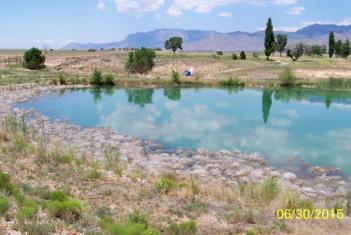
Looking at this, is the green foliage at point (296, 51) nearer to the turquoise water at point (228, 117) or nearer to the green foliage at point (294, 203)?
the turquoise water at point (228, 117)

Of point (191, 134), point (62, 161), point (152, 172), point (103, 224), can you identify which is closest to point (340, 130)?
point (191, 134)

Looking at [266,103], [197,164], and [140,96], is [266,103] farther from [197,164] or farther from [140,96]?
[197,164]

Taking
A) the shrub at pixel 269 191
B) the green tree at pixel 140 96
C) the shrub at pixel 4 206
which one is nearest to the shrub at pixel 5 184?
the shrub at pixel 4 206

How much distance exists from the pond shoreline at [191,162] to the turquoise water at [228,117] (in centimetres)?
145

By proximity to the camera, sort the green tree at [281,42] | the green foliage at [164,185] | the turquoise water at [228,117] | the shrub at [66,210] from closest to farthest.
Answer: the shrub at [66,210] < the green foliage at [164,185] < the turquoise water at [228,117] < the green tree at [281,42]

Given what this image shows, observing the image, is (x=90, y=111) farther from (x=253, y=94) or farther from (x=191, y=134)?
(x=253, y=94)

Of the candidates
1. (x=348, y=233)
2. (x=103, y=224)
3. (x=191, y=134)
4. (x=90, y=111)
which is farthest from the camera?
(x=90, y=111)

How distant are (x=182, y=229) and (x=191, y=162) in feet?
35.1

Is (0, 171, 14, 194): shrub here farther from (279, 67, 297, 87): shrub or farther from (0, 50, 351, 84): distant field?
(279, 67, 297, 87): shrub

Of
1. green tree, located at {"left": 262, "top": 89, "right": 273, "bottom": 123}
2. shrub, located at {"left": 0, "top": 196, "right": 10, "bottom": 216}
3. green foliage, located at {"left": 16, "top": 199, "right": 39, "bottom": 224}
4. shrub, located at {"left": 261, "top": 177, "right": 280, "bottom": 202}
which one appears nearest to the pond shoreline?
shrub, located at {"left": 261, "top": 177, "right": 280, "bottom": 202}

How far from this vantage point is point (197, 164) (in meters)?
19.9

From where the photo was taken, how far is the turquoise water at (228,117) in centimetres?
2459

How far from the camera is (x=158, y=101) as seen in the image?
43.8 m

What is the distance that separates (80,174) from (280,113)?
26362mm
